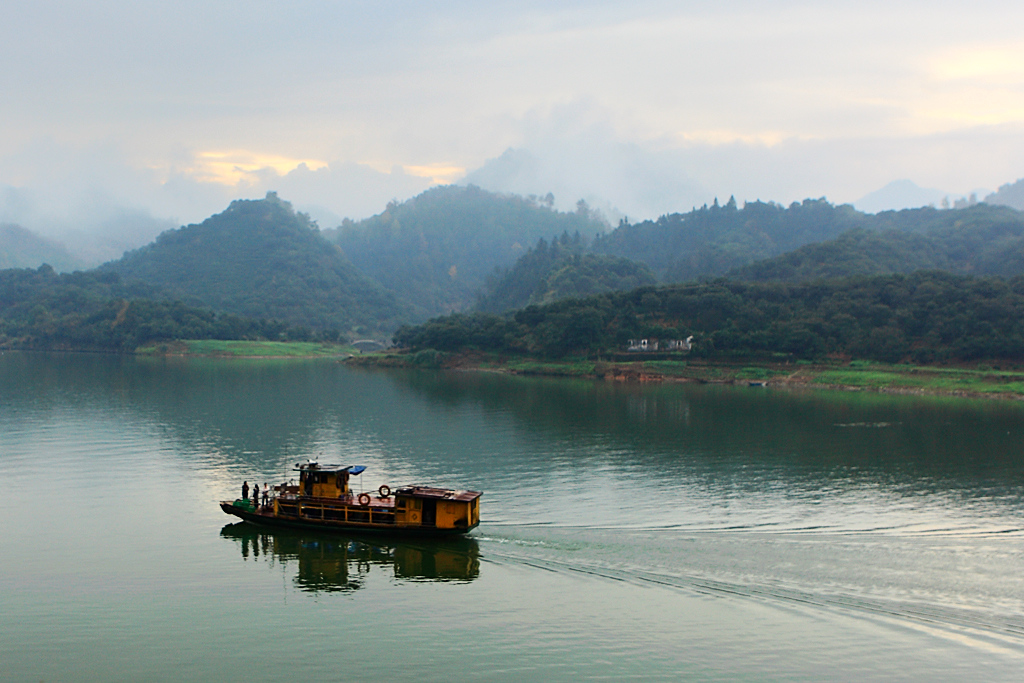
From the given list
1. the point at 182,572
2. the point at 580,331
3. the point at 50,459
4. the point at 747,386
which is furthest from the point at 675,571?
the point at 580,331

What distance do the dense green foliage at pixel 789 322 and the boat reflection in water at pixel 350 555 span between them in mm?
101755

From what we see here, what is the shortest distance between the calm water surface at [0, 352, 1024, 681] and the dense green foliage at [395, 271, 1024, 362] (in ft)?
181

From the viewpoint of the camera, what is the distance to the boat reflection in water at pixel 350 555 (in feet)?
101

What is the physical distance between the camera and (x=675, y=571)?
30.2m

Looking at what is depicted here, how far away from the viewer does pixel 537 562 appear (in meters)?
31.9

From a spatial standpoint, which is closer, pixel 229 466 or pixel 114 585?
Answer: pixel 114 585

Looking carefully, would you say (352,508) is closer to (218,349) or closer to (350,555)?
(350,555)

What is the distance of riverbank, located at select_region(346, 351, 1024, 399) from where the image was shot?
10212cm

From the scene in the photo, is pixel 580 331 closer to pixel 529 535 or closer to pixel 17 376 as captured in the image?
pixel 17 376

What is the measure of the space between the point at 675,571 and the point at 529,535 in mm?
7417

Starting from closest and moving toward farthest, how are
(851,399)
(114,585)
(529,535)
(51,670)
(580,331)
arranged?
(51,670) < (114,585) < (529,535) < (851,399) < (580,331)

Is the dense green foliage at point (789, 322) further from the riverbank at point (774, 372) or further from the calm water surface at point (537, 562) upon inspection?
the calm water surface at point (537, 562)

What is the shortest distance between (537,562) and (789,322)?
4229 inches

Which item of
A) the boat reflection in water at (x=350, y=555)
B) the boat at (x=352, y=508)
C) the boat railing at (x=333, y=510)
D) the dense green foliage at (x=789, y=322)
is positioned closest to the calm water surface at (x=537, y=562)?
the boat reflection in water at (x=350, y=555)
